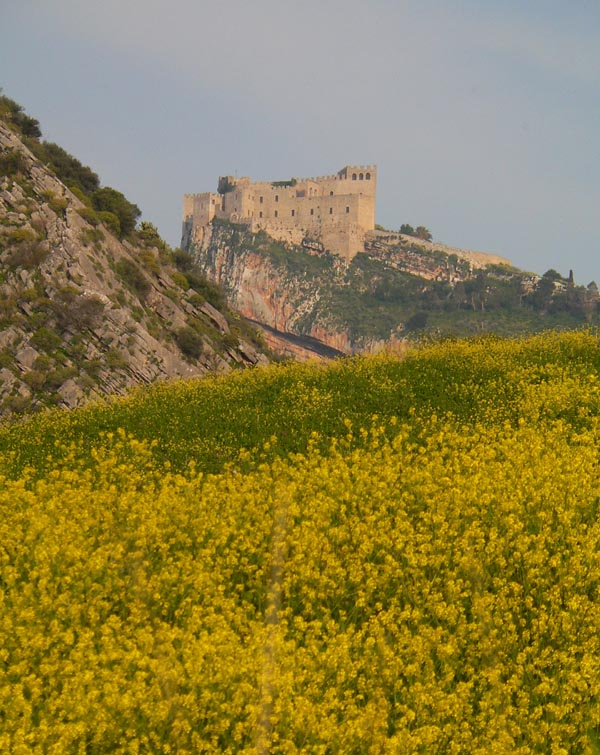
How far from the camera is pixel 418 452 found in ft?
59.4

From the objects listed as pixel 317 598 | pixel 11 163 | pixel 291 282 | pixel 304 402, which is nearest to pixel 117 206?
pixel 11 163

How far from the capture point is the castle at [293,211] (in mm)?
170125

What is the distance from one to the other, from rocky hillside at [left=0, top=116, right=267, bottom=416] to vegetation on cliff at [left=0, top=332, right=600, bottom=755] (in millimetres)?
18388

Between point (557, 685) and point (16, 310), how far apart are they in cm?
3520

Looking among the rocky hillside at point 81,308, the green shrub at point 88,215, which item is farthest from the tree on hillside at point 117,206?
the green shrub at point 88,215

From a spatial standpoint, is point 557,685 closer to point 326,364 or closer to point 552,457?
point 552,457

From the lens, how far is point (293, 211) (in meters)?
172

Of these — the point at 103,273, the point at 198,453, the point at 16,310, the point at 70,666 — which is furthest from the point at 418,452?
the point at 103,273

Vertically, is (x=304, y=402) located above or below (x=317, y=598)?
above

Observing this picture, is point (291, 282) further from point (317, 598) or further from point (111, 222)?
point (317, 598)

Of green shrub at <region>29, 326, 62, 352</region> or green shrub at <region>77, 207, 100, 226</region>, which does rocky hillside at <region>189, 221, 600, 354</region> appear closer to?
green shrub at <region>77, 207, 100, 226</region>

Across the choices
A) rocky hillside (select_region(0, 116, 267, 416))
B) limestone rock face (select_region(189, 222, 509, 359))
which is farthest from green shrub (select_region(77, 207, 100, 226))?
limestone rock face (select_region(189, 222, 509, 359))

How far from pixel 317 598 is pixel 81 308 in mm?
31806

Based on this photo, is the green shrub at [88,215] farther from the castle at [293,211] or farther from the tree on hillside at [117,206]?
the castle at [293,211]
